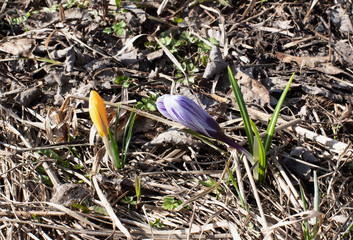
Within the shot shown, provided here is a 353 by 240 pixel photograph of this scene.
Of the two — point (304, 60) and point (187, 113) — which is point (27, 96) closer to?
point (187, 113)

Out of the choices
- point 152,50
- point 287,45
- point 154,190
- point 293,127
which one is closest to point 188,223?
point 154,190

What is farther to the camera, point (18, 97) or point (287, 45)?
point (287, 45)

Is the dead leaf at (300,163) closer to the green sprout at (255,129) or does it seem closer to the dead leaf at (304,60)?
the green sprout at (255,129)

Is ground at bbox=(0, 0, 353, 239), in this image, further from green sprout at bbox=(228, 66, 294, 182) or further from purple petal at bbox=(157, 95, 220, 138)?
purple petal at bbox=(157, 95, 220, 138)

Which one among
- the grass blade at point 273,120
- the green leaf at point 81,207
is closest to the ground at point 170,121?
the green leaf at point 81,207

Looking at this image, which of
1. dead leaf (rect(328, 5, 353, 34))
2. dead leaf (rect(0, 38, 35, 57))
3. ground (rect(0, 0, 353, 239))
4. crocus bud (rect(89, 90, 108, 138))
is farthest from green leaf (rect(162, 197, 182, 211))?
dead leaf (rect(328, 5, 353, 34))

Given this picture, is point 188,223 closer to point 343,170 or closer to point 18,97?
point 343,170
